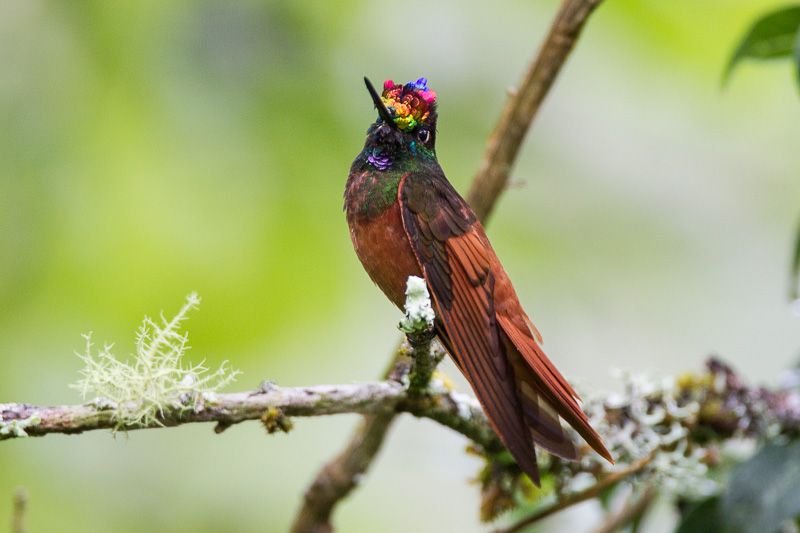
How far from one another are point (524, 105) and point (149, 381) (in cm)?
135

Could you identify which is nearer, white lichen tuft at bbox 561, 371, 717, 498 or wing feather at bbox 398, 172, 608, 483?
wing feather at bbox 398, 172, 608, 483

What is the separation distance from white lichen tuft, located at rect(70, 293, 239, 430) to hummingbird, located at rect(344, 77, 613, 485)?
524 millimetres

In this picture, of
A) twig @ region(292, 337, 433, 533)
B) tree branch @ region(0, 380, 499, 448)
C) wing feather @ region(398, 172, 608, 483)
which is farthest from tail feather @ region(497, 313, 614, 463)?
twig @ region(292, 337, 433, 533)

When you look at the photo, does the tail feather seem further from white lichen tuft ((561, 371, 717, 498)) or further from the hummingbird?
white lichen tuft ((561, 371, 717, 498))

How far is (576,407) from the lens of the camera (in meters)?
1.59

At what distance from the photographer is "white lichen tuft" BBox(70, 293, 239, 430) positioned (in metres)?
1.34

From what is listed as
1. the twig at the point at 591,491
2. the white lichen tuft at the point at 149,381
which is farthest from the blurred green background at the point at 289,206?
the white lichen tuft at the point at 149,381

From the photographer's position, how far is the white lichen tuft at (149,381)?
134 centimetres

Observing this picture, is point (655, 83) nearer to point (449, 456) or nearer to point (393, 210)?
point (449, 456)

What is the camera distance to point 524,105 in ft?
7.11

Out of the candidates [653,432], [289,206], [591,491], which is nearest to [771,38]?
[653,432]

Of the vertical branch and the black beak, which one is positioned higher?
the black beak

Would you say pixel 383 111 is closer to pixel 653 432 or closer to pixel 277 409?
pixel 277 409

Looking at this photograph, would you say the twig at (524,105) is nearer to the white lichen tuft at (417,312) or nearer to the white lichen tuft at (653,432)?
the white lichen tuft at (653,432)
